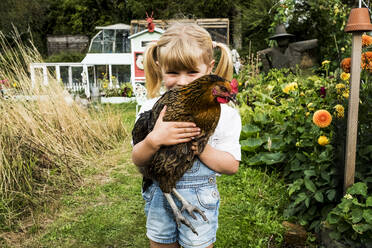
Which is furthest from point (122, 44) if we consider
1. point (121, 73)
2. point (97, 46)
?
point (121, 73)

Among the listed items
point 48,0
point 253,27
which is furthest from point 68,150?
point 48,0

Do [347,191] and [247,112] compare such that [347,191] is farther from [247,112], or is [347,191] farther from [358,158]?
[247,112]

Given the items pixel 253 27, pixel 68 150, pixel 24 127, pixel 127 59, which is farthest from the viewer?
pixel 127 59

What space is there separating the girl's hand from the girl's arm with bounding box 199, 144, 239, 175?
17 centimetres

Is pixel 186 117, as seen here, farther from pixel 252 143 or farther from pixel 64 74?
pixel 64 74

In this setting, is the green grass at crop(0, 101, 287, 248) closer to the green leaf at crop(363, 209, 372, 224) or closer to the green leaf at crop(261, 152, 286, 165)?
the green leaf at crop(261, 152, 286, 165)

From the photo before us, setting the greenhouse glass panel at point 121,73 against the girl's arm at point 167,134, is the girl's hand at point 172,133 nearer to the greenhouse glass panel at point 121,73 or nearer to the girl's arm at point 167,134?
the girl's arm at point 167,134

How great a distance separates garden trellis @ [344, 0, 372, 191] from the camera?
1850 millimetres

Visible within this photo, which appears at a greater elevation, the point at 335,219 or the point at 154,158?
the point at 154,158

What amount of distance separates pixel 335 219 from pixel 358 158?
0.49 m

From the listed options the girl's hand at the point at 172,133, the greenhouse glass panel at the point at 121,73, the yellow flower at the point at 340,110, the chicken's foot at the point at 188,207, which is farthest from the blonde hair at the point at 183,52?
the greenhouse glass panel at the point at 121,73

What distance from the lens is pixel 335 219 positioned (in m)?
1.90

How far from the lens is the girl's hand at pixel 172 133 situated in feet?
4.05

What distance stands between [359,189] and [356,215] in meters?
0.17
